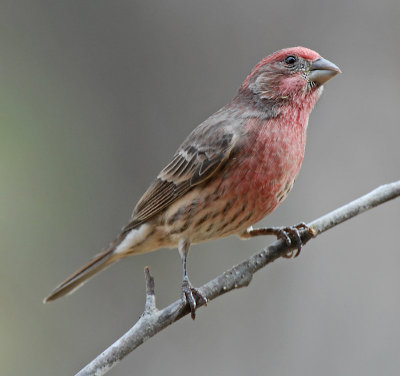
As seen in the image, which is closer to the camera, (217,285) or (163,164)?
(217,285)

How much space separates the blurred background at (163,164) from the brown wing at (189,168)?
1.30m

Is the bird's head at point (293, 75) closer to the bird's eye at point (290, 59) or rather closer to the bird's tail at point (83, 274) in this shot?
the bird's eye at point (290, 59)

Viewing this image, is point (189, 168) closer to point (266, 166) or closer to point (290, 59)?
point (266, 166)

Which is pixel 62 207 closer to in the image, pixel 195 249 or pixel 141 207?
pixel 195 249

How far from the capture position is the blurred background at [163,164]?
19.0 ft

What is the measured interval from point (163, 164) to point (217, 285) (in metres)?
2.77

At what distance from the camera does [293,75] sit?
467 centimetres

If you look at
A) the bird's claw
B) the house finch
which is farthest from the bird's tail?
the bird's claw

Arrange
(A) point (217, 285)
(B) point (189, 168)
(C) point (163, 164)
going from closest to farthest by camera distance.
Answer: (A) point (217, 285) < (B) point (189, 168) < (C) point (163, 164)

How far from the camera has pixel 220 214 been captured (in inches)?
179

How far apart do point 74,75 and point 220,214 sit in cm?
331

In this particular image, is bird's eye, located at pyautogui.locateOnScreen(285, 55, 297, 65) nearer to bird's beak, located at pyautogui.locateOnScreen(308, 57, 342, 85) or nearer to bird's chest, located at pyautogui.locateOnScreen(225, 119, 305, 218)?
bird's beak, located at pyautogui.locateOnScreen(308, 57, 342, 85)

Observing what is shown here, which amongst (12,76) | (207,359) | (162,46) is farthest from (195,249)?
(12,76)

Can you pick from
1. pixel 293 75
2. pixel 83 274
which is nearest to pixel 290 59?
pixel 293 75
